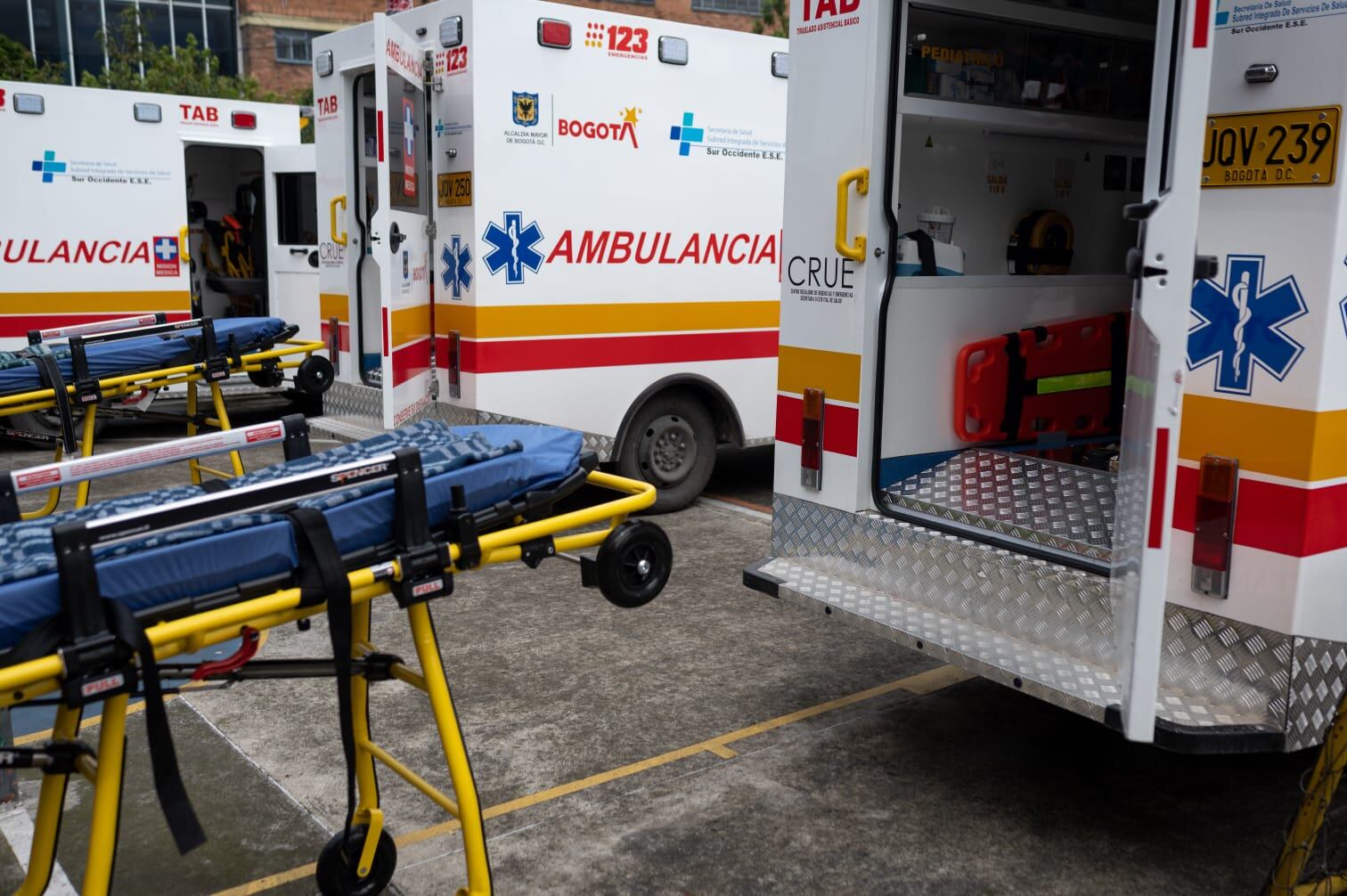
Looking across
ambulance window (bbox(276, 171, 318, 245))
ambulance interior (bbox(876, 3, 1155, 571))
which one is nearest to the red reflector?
ambulance interior (bbox(876, 3, 1155, 571))

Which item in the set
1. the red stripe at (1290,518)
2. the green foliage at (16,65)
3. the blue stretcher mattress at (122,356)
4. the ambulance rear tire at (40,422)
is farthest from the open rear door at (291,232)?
the green foliage at (16,65)

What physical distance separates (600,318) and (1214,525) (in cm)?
436

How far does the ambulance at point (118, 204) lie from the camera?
10055 mm

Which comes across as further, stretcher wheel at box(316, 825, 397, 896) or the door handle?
the door handle

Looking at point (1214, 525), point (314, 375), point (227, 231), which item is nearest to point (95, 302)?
point (227, 231)

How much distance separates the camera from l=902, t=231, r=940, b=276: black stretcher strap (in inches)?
181

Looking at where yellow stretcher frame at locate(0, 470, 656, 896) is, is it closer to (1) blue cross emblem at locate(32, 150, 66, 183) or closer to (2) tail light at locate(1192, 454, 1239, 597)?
(2) tail light at locate(1192, 454, 1239, 597)

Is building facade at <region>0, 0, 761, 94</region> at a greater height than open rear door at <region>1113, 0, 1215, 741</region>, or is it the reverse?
building facade at <region>0, 0, 761, 94</region>

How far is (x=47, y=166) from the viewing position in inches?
401

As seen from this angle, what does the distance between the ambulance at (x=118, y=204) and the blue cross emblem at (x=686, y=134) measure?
522 cm

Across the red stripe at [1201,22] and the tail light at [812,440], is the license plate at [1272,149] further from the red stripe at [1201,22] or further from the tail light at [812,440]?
the tail light at [812,440]

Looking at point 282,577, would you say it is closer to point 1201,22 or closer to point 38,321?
point 1201,22

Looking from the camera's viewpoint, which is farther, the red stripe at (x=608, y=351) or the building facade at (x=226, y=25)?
the building facade at (x=226, y=25)

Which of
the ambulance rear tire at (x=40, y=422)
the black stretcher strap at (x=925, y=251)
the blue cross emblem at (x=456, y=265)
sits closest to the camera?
the black stretcher strap at (x=925, y=251)
